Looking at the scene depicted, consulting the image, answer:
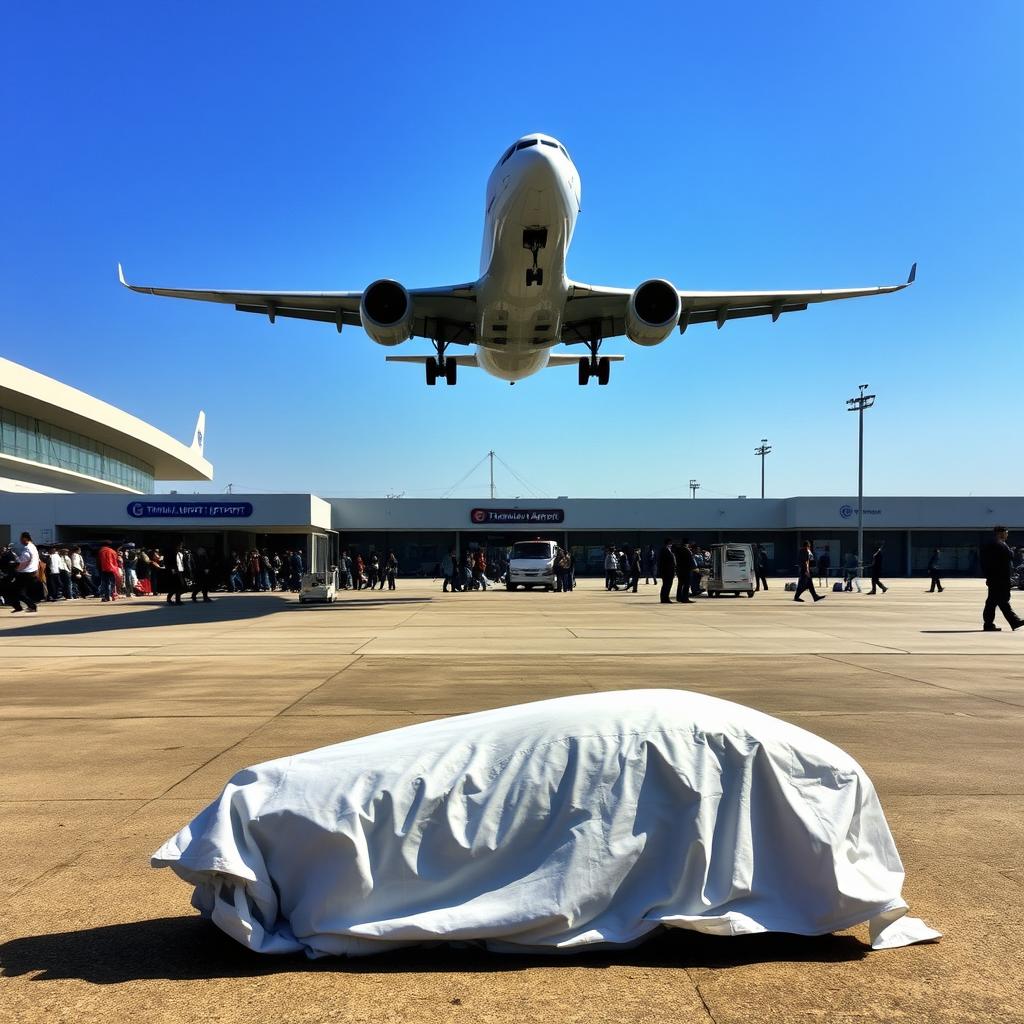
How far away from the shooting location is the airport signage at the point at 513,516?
1971 inches

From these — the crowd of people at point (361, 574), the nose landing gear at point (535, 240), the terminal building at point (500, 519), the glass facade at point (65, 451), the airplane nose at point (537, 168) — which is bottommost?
the crowd of people at point (361, 574)

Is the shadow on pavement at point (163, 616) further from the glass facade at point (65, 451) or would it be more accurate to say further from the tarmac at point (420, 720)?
the glass facade at point (65, 451)

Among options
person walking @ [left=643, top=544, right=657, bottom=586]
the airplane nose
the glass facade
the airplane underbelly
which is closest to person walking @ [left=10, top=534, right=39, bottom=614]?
the airplane underbelly

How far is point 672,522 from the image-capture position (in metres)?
50.8

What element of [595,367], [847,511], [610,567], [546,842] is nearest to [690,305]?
[595,367]

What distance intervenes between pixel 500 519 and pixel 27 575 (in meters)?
32.2

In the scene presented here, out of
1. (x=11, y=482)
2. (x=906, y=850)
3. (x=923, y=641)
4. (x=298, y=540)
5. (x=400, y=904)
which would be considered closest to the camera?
(x=400, y=904)

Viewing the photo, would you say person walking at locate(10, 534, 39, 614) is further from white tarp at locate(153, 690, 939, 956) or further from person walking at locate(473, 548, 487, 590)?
person walking at locate(473, 548, 487, 590)

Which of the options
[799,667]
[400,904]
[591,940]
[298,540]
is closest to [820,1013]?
[591,940]

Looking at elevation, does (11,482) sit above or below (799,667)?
above

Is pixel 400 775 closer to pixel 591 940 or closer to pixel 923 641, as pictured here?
pixel 591 940

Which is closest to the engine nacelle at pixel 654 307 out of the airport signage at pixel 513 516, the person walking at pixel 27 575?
the person walking at pixel 27 575

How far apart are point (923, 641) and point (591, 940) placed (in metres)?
12.8

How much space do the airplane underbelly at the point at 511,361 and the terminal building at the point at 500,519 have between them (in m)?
18.6
